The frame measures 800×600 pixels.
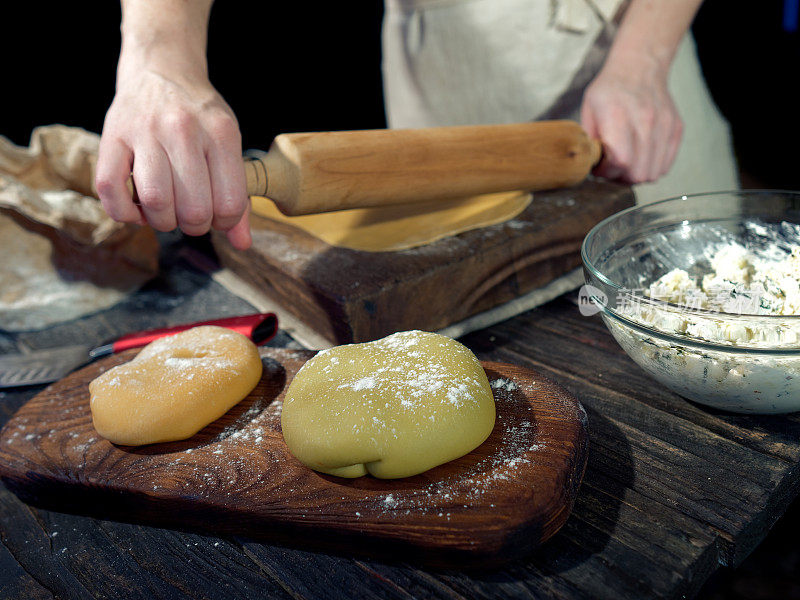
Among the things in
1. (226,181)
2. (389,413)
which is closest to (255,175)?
(226,181)

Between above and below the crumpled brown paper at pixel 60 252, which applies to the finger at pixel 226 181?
above

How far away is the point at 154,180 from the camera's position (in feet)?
2.90

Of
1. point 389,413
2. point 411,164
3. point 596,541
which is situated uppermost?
point 411,164

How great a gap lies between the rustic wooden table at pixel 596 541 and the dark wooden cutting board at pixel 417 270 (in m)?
0.28

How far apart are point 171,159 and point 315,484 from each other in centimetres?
51

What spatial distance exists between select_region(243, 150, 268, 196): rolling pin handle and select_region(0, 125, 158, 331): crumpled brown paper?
1.39 feet

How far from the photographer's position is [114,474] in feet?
2.50

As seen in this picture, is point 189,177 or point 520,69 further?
point 520,69

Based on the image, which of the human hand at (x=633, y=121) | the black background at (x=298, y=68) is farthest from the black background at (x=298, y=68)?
the human hand at (x=633, y=121)

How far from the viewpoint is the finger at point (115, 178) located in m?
0.89

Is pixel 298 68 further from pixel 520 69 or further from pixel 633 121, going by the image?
pixel 633 121

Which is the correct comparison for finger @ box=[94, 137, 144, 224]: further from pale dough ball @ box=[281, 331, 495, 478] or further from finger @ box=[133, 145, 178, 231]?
pale dough ball @ box=[281, 331, 495, 478]

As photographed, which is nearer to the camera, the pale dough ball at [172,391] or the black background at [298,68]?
the pale dough ball at [172,391]

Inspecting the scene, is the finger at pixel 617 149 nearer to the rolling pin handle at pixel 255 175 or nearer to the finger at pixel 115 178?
the rolling pin handle at pixel 255 175
